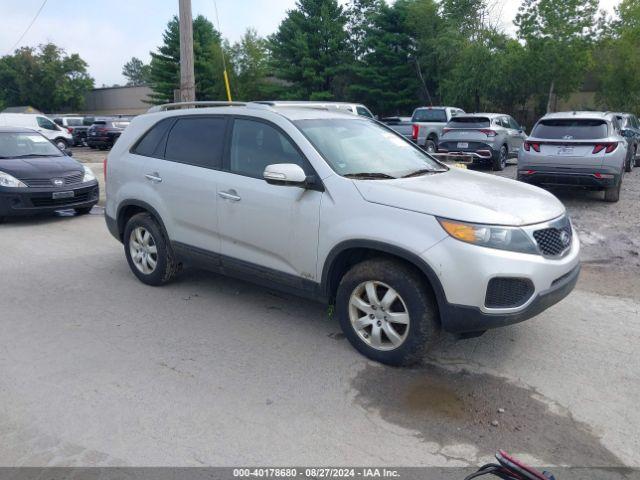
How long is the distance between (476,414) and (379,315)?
3.05 feet

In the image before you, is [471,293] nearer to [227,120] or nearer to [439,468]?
[439,468]

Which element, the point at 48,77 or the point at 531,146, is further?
the point at 48,77

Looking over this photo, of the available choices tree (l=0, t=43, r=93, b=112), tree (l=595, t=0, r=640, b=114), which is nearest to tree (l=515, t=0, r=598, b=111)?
tree (l=595, t=0, r=640, b=114)

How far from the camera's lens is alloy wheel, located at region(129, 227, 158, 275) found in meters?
5.62

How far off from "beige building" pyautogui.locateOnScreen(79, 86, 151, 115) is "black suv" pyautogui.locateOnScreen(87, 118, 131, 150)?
32091mm

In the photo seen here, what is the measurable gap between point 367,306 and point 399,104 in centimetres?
3588

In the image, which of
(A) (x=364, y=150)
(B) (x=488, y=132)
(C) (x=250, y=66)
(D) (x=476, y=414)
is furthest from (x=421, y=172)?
(C) (x=250, y=66)

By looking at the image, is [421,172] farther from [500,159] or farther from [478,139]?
[500,159]

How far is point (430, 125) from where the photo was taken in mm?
19422

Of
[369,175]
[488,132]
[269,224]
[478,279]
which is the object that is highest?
[488,132]

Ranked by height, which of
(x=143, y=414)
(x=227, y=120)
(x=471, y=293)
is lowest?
(x=143, y=414)

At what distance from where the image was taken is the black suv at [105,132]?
25938 millimetres

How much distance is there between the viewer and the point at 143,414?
3361 millimetres

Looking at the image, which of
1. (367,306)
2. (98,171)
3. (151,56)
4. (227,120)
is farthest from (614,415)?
(151,56)
